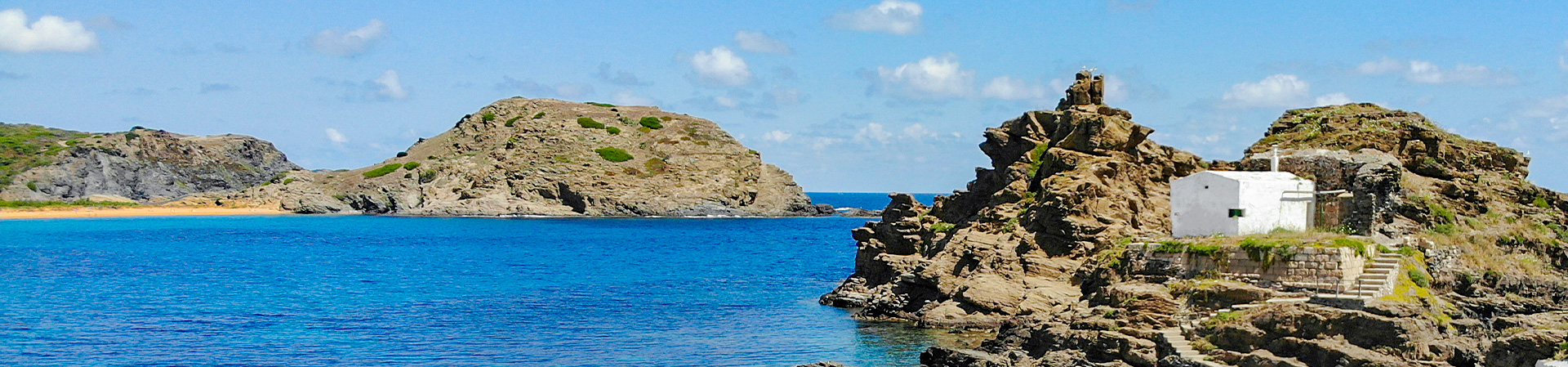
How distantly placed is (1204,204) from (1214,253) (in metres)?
3.62

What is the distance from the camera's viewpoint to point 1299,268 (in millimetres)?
31500

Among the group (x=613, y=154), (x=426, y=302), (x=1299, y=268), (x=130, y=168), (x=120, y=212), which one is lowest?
(x=426, y=302)

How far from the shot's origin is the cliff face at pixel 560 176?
5960 inches

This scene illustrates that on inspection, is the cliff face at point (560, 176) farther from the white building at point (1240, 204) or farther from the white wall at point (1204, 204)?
the white building at point (1240, 204)

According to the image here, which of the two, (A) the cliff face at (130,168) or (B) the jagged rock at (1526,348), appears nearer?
(B) the jagged rock at (1526,348)

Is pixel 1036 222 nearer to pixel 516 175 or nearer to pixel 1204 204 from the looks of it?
pixel 1204 204

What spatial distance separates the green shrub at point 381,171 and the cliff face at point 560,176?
0.22m

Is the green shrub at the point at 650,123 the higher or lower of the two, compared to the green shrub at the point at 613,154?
higher

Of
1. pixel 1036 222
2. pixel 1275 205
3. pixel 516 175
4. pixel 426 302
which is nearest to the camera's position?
pixel 1275 205

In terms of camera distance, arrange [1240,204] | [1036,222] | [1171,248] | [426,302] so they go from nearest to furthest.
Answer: [1171,248]
[1240,204]
[1036,222]
[426,302]

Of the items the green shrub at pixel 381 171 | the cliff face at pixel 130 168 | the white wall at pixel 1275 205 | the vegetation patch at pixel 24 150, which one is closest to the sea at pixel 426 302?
the white wall at pixel 1275 205

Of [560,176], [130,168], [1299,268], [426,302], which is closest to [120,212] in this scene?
[130,168]

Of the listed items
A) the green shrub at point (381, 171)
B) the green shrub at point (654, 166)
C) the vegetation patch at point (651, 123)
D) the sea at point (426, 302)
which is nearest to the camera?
the sea at point (426, 302)

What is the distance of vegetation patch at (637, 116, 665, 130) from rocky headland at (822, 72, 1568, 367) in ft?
377
